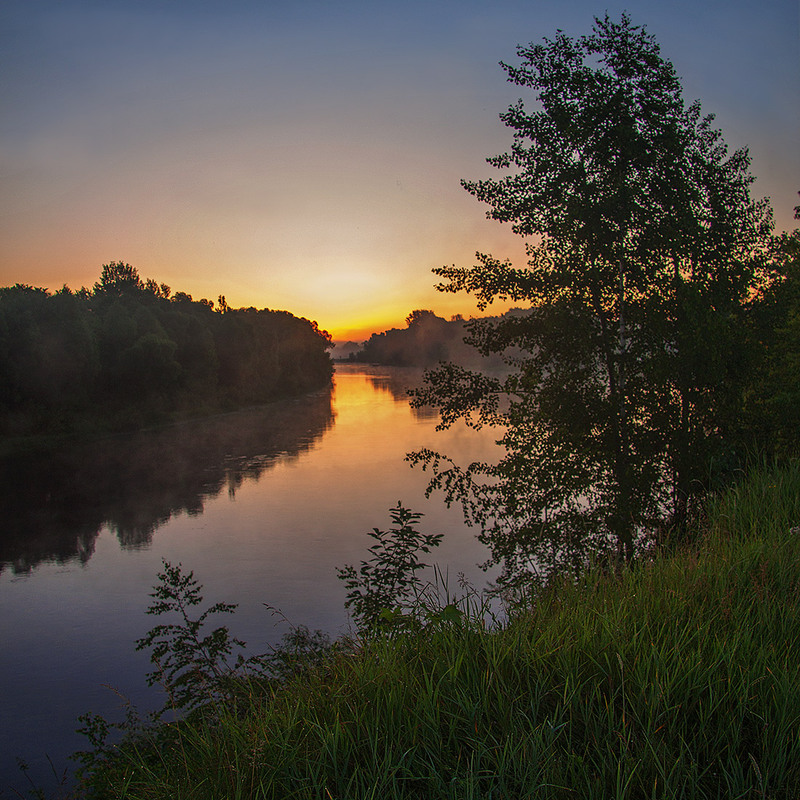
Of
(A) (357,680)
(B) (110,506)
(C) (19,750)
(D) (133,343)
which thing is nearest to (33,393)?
(D) (133,343)

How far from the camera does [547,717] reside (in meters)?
2.83

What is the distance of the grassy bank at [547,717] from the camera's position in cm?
255

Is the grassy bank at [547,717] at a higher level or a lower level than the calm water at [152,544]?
higher

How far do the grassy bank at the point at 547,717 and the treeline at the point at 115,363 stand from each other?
45804 millimetres

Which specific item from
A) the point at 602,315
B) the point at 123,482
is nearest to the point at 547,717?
the point at 602,315

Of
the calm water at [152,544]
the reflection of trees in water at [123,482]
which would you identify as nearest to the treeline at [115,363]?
the reflection of trees in water at [123,482]

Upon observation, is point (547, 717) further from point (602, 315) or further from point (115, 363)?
point (115, 363)

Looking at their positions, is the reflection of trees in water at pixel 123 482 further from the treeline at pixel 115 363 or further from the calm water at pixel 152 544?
the treeline at pixel 115 363

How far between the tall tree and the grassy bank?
9139 millimetres

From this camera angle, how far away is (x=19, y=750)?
32.6ft

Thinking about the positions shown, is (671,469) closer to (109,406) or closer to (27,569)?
(27,569)

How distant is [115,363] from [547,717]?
183ft

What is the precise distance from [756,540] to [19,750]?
11.8 m

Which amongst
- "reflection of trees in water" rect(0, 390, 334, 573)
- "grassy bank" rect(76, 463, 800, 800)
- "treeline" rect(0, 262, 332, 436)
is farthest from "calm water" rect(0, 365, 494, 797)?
"treeline" rect(0, 262, 332, 436)
